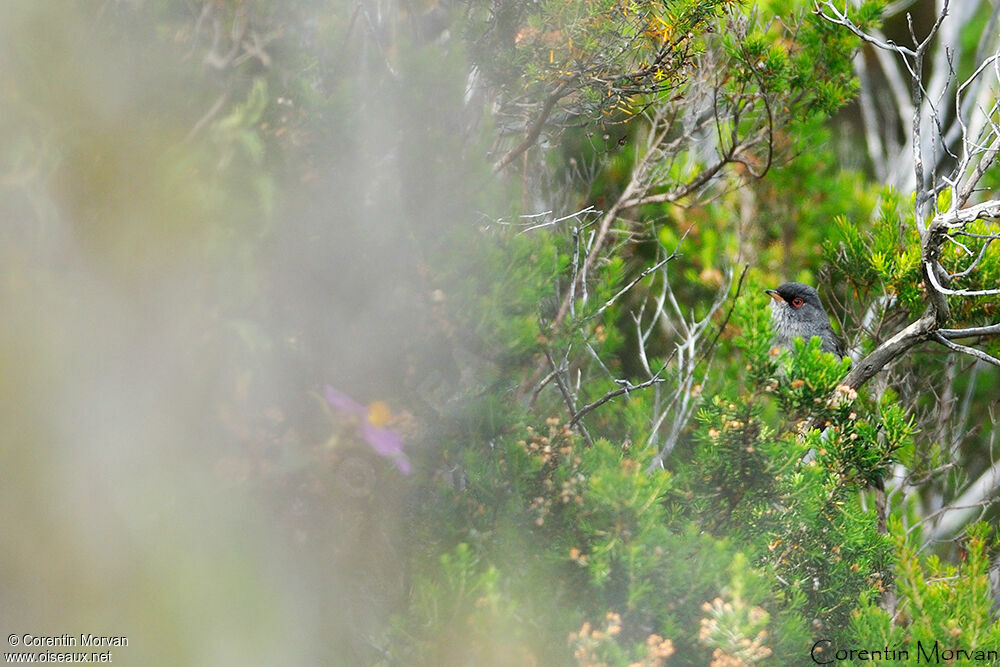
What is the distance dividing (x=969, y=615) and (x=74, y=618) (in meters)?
2.24

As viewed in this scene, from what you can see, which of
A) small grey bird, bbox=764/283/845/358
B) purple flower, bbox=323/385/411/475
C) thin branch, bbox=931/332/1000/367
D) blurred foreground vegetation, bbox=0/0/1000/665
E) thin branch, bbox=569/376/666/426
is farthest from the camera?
small grey bird, bbox=764/283/845/358

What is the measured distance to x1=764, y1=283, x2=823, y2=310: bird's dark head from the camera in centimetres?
402

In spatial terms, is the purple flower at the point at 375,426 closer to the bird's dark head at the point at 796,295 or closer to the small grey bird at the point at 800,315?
the small grey bird at the point at 800,315

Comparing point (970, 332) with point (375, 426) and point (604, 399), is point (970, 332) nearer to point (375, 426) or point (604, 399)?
point (604, 399)

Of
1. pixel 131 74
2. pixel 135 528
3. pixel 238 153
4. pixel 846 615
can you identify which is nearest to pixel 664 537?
pixel 846 615

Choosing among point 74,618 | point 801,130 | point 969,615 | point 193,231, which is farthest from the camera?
point 801,130

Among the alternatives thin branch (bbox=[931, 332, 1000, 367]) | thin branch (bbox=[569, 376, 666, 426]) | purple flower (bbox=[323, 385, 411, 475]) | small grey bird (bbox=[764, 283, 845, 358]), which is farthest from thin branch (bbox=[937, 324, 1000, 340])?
purple flower (bbox=[323, 385, 411, 475])

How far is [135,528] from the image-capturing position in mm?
1989

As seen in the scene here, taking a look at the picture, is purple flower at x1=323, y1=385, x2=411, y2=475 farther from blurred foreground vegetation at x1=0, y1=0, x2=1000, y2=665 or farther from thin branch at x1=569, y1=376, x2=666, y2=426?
thin branch at x1=569, y1=376, x2=666, y2=426

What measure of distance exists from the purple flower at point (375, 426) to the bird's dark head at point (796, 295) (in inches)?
96.9

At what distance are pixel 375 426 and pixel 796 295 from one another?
2.59m

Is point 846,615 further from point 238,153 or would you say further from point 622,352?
point 238,153

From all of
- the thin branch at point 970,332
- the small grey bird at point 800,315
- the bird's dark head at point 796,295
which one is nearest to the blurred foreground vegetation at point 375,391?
the thin branch at point 970,332

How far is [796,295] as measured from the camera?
13.5 feet
